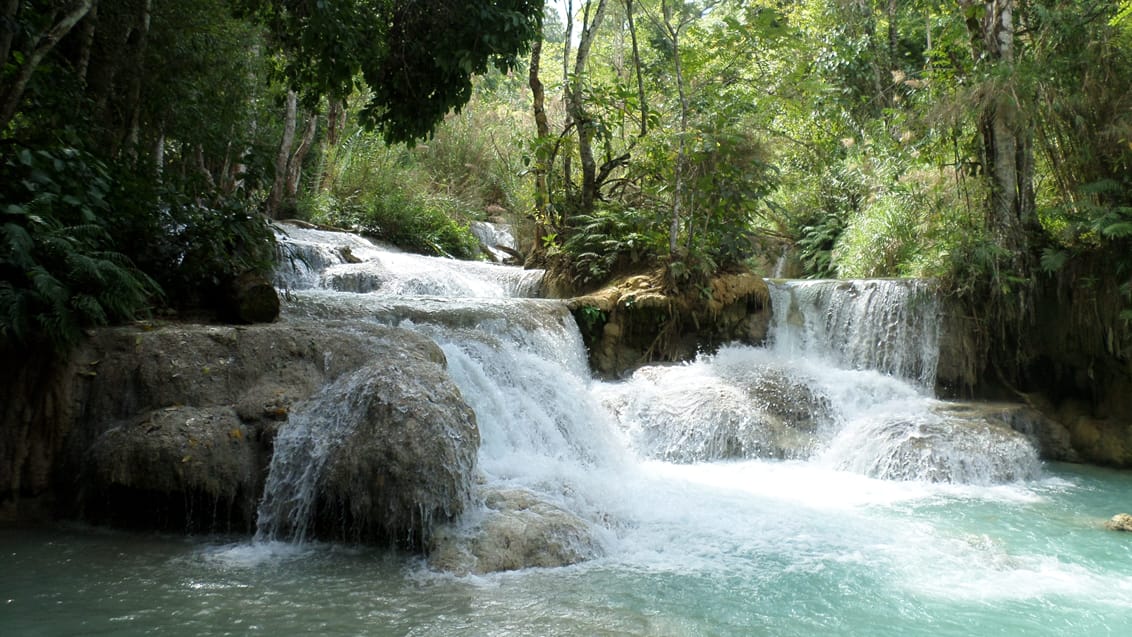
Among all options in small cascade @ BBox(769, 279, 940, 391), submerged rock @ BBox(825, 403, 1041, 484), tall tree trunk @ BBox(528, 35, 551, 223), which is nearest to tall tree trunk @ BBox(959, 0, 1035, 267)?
small cascade @ BBox(769, 279, 940, 391)

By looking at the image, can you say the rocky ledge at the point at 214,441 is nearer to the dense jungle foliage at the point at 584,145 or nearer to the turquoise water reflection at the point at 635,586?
the turquoise water reflection at the point at 635,586

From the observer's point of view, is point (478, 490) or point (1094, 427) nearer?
point (478, 490)

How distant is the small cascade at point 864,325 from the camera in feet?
33.8

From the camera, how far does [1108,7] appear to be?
9.25 meters

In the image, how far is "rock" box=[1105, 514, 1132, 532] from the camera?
615 centimetres

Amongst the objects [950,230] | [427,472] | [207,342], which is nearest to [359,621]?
[427,472]

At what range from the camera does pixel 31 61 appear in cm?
543

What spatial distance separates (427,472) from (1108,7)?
9573 millimetres

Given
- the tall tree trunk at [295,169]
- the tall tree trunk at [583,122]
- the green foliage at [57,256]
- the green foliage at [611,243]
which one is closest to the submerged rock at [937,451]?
the green foliage at [611,243]

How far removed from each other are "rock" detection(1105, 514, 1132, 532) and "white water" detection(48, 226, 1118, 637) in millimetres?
134

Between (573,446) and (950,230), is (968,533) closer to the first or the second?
(573,446)

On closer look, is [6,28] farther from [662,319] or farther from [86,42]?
[662,319]

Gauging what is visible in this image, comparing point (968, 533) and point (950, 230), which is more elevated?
point (950, 230)

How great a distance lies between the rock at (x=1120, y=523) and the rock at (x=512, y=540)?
4200 millimetres
